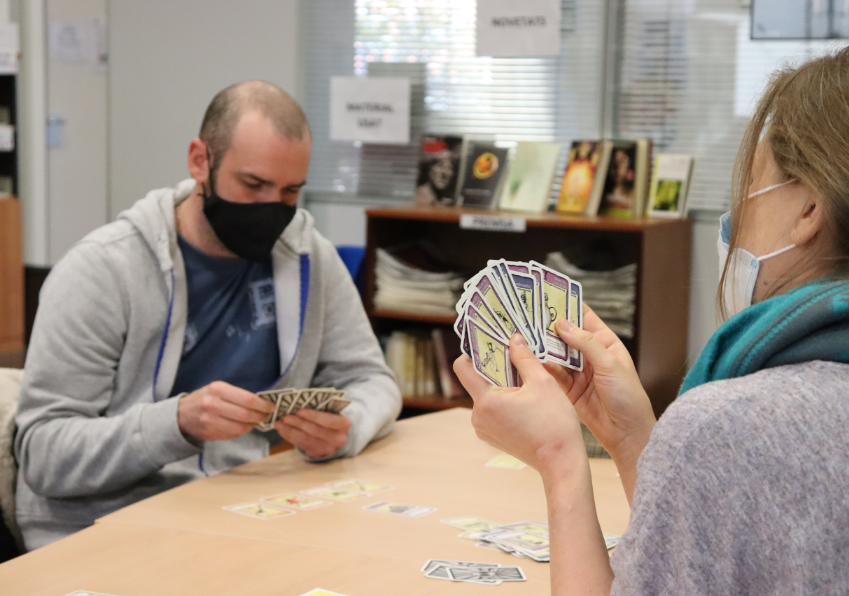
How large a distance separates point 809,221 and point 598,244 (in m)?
2.63

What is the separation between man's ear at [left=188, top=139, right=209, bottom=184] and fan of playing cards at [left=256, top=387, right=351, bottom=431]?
632 millimetres

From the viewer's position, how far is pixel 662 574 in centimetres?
85

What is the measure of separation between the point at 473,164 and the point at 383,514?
2.40 meters

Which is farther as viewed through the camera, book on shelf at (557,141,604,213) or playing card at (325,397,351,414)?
book on shelf at (557,141,604,213)

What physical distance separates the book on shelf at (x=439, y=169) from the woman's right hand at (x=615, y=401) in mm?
2583

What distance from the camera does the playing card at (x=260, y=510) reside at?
1584 mm

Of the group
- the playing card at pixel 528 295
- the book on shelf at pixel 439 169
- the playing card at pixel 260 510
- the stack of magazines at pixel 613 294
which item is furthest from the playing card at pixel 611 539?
the book on shelf at pixel 439 169

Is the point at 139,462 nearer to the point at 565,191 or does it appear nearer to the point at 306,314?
the point at 306,314

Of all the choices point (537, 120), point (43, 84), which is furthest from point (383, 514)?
point (43, 84)

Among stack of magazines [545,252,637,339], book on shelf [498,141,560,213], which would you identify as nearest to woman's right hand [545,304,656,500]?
stack of magazines [545,252,637,339]

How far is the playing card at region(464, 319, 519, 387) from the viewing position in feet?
3.84

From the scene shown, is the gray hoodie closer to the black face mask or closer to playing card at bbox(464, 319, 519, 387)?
the black face mask

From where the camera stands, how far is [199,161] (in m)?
2.19

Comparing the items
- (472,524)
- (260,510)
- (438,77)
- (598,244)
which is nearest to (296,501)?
(260,510)
